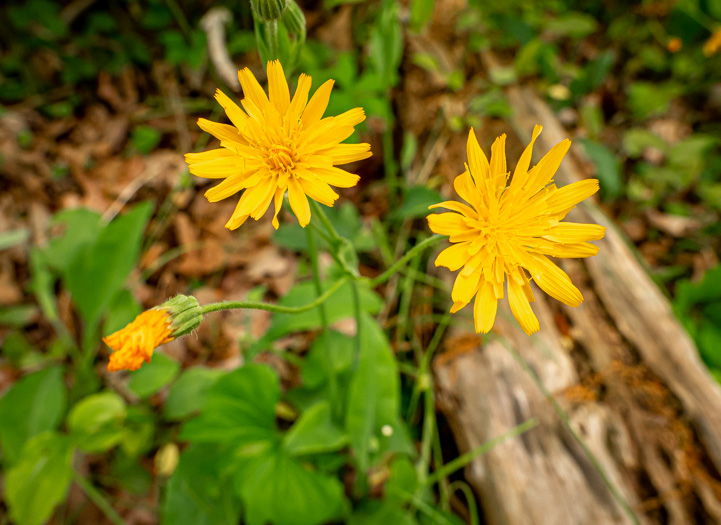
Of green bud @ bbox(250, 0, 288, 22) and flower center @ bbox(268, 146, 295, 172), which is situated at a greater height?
green bud @ bbox(250, 0, 288, 22)

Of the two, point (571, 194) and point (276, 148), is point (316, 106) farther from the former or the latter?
point (571, 194)

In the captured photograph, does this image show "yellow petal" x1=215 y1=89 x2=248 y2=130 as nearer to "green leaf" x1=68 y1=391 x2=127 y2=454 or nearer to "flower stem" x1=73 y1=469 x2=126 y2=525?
"green leaf" x1=68 y1=391 x2=127 y2=454

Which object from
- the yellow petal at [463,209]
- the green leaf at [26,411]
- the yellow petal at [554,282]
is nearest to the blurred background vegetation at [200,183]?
the green leaf at [26,411]

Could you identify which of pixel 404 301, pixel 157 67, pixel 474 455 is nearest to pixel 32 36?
pixel 157 67

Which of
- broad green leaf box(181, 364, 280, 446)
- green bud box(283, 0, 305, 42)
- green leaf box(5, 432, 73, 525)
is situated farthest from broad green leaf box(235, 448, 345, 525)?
green bud box(283, 0, 305, 42)

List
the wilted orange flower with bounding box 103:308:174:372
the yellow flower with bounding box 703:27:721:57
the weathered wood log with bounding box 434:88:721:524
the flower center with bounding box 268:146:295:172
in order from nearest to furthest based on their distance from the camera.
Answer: the wilted orange flower with bounding box 103:308:174:372 → the flower center with bounding box 268:146:295:172 → the weathered wood log with bounding box 434:88:721:524 → the yellow flower with bounding box 703:27:721:57

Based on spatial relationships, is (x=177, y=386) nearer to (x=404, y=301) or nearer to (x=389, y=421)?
(x=389, y=421)
